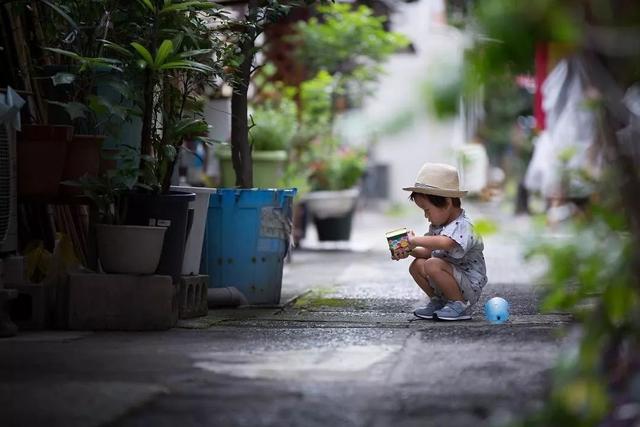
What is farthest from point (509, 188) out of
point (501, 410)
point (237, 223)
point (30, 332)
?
point (501, 410)

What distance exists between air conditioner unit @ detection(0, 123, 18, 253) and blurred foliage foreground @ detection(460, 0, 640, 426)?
10.8ft

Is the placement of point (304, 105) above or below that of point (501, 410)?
above

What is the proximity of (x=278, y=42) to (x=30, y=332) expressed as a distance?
10935 millimetres

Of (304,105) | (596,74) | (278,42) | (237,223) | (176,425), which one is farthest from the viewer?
(278,42)

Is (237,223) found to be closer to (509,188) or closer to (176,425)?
(176,425)

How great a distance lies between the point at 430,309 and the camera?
7.02m

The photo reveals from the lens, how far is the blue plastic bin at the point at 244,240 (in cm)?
774

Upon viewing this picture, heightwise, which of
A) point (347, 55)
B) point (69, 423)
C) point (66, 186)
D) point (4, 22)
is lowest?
point (69, 423)

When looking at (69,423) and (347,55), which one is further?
(347,55)

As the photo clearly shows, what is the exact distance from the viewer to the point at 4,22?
7.01 m

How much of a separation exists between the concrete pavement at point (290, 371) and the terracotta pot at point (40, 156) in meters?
0.81

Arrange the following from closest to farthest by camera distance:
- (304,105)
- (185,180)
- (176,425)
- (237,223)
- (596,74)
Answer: (596,74) → (176,425) → (237,223) → (185,180) → (304,105)

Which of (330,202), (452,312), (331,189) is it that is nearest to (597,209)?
(452,312)

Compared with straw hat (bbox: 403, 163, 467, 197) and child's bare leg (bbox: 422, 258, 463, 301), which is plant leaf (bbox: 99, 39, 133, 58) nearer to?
straw hat (bbox: 403, 163, 467, 197)
